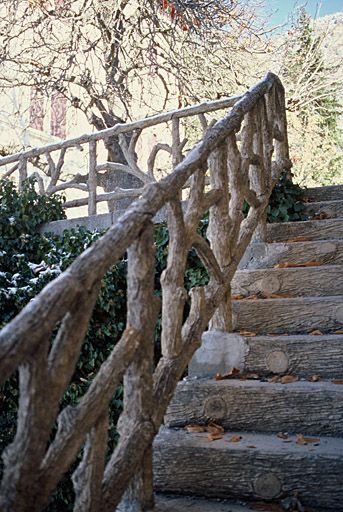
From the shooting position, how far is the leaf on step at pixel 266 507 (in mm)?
2026

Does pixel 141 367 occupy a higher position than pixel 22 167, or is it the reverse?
pixel 22 167

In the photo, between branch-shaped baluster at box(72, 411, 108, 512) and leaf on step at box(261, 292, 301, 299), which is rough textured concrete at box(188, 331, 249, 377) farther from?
branch-shaped baluster at box(72, 411, 108, 512)

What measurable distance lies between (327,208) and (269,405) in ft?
7.39

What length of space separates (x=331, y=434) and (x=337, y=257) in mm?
1474

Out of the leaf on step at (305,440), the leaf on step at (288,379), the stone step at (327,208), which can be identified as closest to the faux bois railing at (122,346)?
the leaf on step at (288,379)

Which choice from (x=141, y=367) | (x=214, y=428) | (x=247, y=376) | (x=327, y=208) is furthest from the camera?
(x=327, y=208)

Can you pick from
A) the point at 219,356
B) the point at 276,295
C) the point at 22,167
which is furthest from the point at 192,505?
the point at 22,167

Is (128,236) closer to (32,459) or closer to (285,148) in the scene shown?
(32,459)

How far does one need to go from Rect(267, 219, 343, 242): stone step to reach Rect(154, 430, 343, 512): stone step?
1.88m

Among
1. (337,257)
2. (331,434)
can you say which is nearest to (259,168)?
(337,257)

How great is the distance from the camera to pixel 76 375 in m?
4.41

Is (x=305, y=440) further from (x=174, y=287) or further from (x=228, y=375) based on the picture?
(x=174, y=287)

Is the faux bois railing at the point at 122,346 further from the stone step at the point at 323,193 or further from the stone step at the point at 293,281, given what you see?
the stone step at the point at 323,193

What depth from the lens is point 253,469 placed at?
213 centimetres
